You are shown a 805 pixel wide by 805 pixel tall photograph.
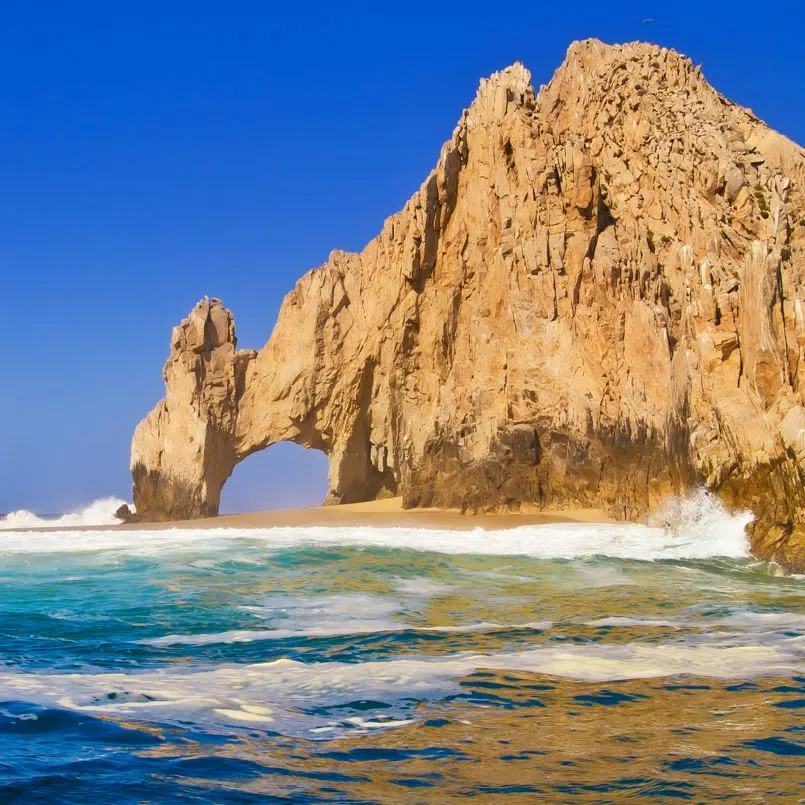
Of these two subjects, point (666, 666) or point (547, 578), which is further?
point (547, 578)

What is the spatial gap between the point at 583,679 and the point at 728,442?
1105 cm

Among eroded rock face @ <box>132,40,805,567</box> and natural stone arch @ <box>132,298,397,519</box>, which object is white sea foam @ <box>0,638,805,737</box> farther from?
natural stone arch @ <box>132,298,397,519</box>

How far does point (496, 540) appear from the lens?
19969 millimetres

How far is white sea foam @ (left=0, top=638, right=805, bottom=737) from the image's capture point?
6.12 meters

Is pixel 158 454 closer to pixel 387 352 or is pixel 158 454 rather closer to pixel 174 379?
pixel 174 379

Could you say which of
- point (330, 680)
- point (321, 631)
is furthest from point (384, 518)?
point (330, 680)

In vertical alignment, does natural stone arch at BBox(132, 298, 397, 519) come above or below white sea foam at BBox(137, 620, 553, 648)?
above

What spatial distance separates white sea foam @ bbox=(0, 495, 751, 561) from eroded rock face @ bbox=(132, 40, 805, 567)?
1176 millimetres

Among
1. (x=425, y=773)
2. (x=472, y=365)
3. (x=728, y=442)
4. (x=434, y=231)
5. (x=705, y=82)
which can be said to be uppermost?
(x=705, y=82)

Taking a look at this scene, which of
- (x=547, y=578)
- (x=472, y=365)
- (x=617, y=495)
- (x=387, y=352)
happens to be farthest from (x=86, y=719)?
(x=387, y=352)

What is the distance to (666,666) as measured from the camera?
7.40 m

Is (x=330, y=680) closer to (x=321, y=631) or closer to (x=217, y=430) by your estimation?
(x=321, y=631)

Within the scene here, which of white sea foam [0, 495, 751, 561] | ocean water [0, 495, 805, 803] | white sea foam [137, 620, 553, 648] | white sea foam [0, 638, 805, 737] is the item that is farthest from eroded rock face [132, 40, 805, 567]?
white sea foam [0, 638, 805, 737]

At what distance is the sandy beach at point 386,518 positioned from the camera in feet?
81.4
